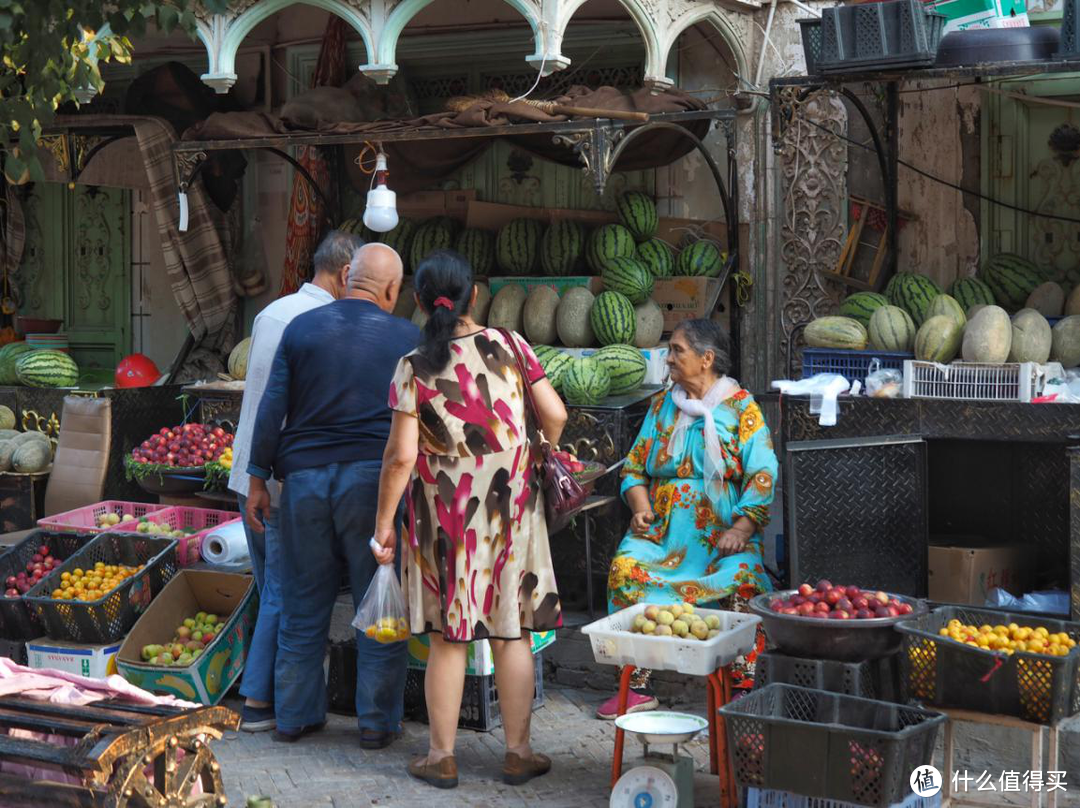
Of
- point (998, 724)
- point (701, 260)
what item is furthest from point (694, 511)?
point (701, 260)

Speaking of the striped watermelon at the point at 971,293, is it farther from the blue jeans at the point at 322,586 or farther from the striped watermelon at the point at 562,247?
the blue jeans at the point at 322,586

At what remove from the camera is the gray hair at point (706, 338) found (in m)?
6.45

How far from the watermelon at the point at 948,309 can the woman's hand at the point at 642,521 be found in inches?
69.1

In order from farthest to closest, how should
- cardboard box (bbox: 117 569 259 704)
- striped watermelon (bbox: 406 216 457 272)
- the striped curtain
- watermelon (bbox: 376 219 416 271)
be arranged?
the striped curtain < watermelon (bbox: 376 219 416 271) < striped watermelon (bbox: 406 216 457 272) < cardboard box (bbox: 117 569 259 704)

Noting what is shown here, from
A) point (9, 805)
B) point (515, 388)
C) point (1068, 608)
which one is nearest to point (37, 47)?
point (515, 388)

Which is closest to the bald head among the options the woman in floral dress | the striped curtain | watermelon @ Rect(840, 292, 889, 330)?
the woman in floral dress

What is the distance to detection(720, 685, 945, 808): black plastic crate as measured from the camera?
14.6ft

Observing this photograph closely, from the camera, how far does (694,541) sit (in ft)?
21.3

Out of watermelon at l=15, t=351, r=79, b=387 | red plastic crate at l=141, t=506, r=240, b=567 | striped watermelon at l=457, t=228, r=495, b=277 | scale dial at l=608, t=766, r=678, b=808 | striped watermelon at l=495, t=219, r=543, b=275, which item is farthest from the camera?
watermelon at l=15, t=351, r=79, b=387

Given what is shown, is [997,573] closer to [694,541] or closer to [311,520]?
[694,541]

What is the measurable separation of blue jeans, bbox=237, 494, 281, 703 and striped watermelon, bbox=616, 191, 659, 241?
11.4 ft

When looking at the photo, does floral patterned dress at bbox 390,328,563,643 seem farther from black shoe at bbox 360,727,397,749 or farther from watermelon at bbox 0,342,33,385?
watermelon at bbox 0,342,33,385

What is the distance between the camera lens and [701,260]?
852 cm

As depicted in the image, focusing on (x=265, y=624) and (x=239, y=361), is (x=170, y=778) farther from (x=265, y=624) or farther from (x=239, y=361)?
(x=239, y=361)
